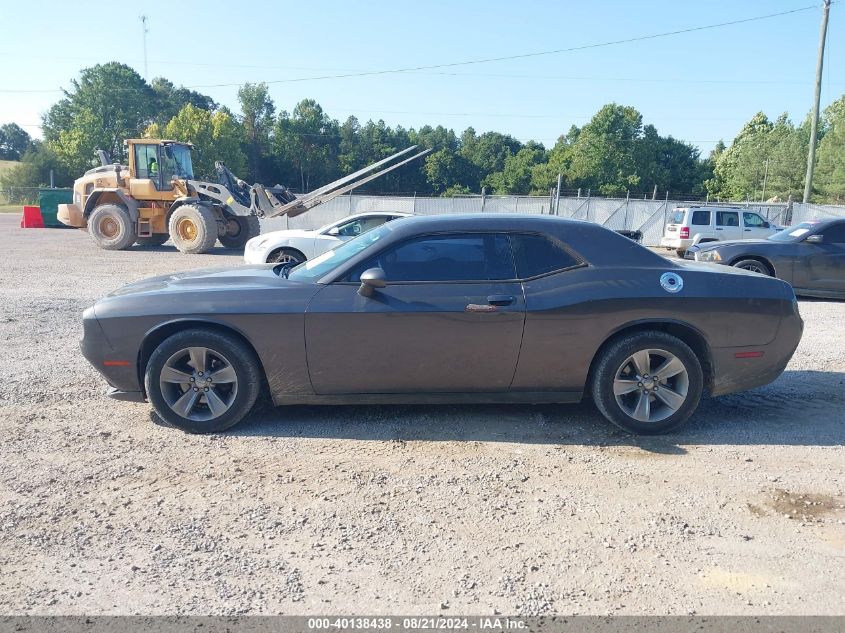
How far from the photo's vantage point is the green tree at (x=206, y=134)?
6233 cm

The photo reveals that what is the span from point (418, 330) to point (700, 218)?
737 inches

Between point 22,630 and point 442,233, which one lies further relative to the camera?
point 442,233

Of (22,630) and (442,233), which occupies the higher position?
(442,233)

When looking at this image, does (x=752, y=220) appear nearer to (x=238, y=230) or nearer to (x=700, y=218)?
(x=700, y=218)

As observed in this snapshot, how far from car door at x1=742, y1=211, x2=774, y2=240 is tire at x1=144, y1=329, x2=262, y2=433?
65.3 ft

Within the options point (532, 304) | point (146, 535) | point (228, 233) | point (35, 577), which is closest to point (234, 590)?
point (146, 535)

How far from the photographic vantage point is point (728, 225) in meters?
20.5

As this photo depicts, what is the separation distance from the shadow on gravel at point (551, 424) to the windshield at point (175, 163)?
639 inches

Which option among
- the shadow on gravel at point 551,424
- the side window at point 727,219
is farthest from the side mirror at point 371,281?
the side window at point 727,219

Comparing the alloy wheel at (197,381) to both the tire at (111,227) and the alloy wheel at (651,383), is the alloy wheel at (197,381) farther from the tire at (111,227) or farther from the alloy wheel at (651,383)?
the tire at (111,227)

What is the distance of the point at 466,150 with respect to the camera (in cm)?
8662

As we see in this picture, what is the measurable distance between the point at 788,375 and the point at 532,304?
3259mm

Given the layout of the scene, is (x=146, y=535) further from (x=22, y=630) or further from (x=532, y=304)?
(x=532, y=304)

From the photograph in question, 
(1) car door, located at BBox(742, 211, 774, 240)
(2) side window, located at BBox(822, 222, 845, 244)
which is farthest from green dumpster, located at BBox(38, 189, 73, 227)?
(2) side window, located at BBox(822, 222, 845, 244)
